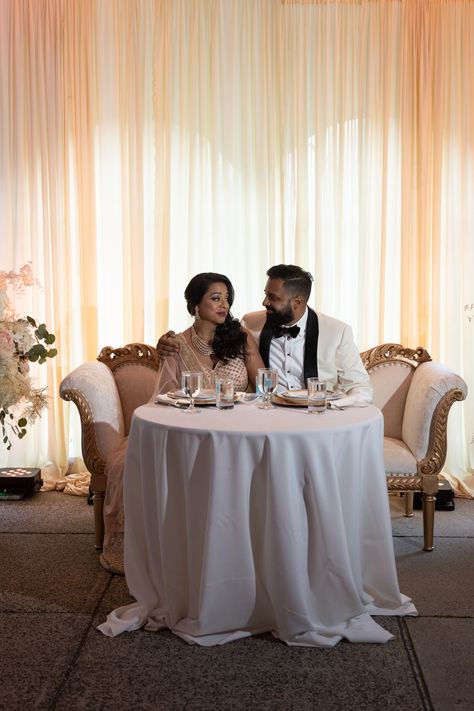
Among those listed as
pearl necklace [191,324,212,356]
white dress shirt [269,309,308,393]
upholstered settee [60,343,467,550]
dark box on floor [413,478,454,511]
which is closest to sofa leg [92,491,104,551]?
upholstered settee [60,343,467,550]

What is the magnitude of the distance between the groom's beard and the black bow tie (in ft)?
0.09

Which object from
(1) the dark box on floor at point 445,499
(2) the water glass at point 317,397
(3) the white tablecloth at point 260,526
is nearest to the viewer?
(3) the white tablecloth at point 260,526

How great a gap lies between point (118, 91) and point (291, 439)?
3.40 metres

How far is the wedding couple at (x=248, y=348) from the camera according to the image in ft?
12.9

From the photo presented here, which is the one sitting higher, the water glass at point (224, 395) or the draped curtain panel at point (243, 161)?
the draped curtain panel at point (243, 161)

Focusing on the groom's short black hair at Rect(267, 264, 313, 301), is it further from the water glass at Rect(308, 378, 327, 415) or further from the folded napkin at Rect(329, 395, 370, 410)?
the water glass at Rect(308, 378, 327, 415)

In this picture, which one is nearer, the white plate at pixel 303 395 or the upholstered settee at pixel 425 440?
the white plate at pixel 303 395

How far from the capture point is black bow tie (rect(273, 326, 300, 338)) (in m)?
4.21

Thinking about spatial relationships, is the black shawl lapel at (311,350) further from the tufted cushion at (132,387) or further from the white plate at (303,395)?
the tufted cushion at (132,387)

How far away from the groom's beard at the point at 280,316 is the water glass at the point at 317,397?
3.39ft

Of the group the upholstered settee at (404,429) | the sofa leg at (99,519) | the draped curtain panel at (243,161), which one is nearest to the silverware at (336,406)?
the upholstered settee at (404,429)

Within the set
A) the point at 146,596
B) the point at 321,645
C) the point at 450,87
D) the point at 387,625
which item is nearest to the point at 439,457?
the point at 387,625

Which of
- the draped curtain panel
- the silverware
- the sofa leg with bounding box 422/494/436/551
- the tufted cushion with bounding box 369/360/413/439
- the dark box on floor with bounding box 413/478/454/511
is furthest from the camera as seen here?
the draped curtain panel

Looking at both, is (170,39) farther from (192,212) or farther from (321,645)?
(321,645)
